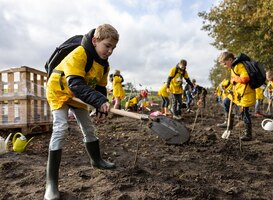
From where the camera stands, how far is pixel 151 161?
433 centimetres

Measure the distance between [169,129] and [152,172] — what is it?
902 millimetres

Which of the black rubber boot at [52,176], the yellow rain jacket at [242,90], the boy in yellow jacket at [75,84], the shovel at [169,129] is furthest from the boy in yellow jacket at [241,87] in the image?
the black rubber boot at [52,176]

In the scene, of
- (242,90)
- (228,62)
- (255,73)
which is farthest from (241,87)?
(228,62)

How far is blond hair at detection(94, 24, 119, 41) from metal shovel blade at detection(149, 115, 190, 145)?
4.16ft

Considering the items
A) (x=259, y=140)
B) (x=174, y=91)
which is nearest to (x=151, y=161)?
(x=259, y=140)

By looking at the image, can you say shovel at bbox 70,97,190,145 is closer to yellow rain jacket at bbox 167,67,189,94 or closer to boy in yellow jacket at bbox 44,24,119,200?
boy in yellow jacket at bbox 44,24,119,200

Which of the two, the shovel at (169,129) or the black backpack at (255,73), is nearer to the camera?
the shovel at (169,129)

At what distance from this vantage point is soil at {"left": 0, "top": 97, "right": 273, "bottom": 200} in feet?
10.2

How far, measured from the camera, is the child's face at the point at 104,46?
3.01m

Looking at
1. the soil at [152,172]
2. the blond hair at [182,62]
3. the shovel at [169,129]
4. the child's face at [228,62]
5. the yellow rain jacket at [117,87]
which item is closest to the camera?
the soil at [152,172]

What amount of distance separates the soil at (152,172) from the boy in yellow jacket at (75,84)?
0.35 m

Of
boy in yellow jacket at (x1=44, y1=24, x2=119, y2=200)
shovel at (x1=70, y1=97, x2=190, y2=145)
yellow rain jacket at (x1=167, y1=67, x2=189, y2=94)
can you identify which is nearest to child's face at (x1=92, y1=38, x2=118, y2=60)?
boy in yellow jacket at (x1=44, y1=24, x2=119, y2=200)

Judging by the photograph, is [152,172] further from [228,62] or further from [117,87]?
[117,87]

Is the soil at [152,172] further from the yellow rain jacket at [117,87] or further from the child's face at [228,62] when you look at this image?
the yellow rain jacket at [117,87]
